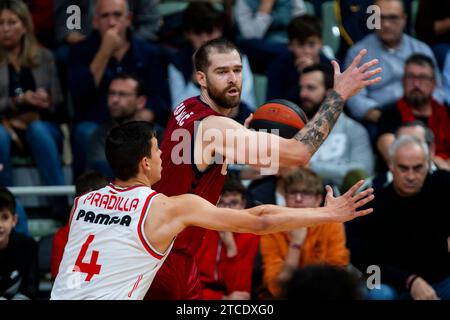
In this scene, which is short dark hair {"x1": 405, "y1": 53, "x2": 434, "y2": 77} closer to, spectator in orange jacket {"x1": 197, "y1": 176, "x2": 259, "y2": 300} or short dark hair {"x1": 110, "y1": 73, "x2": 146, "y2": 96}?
spectator in orange jacket {"x1": 197, "y1": 176, "x2": 259, "y2": 300}

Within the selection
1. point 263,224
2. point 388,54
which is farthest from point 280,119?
point 388,54

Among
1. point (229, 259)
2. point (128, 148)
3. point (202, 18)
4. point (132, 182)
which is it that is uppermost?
point (202, 18)

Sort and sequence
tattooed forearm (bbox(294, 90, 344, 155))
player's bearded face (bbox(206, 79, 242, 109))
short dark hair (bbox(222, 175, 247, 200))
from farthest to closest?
short dark hair (bbox(222, 175, 247, 200))
player's bearded face (bbox(206, 79, 242, 109))
tattooed forearm (bbox(294, 90, 344, 155))

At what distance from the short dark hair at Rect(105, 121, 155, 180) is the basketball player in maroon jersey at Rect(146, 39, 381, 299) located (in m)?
0.43

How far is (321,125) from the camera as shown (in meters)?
6.02

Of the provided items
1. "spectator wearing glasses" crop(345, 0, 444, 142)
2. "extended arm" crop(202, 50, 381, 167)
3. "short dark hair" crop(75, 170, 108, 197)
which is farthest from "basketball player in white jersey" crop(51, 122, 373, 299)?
"spectator wearing glasses" crop(345, 0, 444, 142)

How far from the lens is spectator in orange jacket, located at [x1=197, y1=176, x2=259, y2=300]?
26.5 ft

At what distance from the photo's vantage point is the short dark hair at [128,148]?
5621mm

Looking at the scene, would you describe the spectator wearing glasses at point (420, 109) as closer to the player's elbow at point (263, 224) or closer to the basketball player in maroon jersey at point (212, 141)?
the basketball player in maroon jersey at point (212, 141)

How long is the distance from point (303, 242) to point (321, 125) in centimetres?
230

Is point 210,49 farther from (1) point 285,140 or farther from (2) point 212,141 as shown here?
(1) point 285,140

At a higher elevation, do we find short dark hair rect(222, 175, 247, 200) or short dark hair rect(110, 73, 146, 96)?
short dark hair rect(110, 73, 146, 96)

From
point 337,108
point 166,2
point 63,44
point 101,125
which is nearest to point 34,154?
point 101,125
